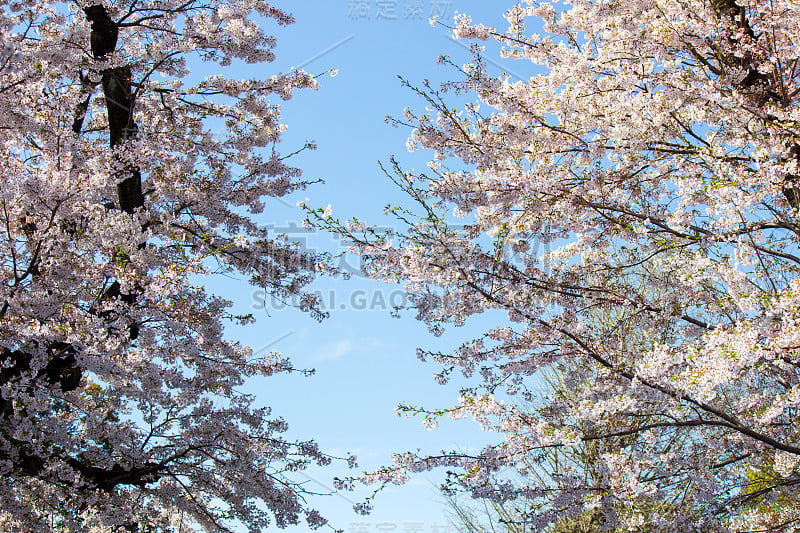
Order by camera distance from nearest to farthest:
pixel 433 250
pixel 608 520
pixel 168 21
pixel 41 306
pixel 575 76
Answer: pixel 433 250, pixel 608 520, pixel 41 306, pixel 575 76, pixel 168 21

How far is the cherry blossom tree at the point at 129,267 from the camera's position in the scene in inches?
240

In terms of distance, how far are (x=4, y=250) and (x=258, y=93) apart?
3703 mm

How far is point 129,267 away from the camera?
19.7 feet

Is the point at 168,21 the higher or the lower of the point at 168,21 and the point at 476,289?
the higher

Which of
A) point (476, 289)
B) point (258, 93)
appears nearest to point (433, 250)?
point (476, 289)

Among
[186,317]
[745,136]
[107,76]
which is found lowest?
[186,317]

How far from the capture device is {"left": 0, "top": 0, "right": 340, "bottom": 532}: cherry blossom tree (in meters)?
6.09

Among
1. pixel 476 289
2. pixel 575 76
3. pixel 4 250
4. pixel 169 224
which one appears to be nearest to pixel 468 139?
pixel 575 76

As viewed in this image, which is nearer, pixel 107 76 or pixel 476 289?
pixel 476 289

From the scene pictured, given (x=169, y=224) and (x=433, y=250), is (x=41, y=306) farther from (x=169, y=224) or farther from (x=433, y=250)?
(x=433, y=250)

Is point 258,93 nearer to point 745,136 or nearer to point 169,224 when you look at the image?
point 169,224

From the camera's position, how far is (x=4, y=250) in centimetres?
715

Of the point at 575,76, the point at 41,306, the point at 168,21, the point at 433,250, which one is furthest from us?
the point at 168,21

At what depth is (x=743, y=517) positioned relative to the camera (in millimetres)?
5832
